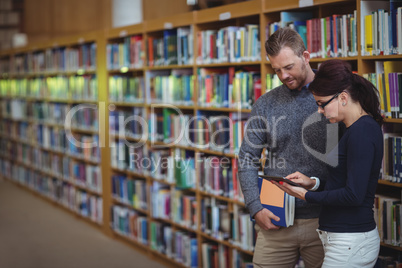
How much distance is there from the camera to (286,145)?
2568 millimetres

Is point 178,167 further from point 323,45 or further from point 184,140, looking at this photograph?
point 323,45

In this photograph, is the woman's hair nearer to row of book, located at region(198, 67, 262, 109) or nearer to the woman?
the woman

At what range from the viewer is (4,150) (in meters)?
9.75

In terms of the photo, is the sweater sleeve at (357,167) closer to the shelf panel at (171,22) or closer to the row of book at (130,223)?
the shelf panel at (171,22)

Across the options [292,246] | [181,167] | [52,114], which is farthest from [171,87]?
[52,114]

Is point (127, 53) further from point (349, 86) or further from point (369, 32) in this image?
point (349, 86)

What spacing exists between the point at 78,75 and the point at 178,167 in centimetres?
286

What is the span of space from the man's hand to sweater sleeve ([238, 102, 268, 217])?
0.02m

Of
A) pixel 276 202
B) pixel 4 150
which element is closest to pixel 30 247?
pixel 276 202

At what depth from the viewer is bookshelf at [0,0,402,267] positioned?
141 inches

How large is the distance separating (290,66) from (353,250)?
895 mm

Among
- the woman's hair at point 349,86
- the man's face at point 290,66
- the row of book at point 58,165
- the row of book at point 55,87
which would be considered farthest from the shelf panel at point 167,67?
the woman's hair at point 349,86

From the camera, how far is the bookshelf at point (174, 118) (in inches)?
141

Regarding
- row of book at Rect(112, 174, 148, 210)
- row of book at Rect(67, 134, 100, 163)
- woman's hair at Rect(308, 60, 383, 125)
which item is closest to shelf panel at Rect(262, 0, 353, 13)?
woman's hair at Rect(308, 60, 383, 125)
